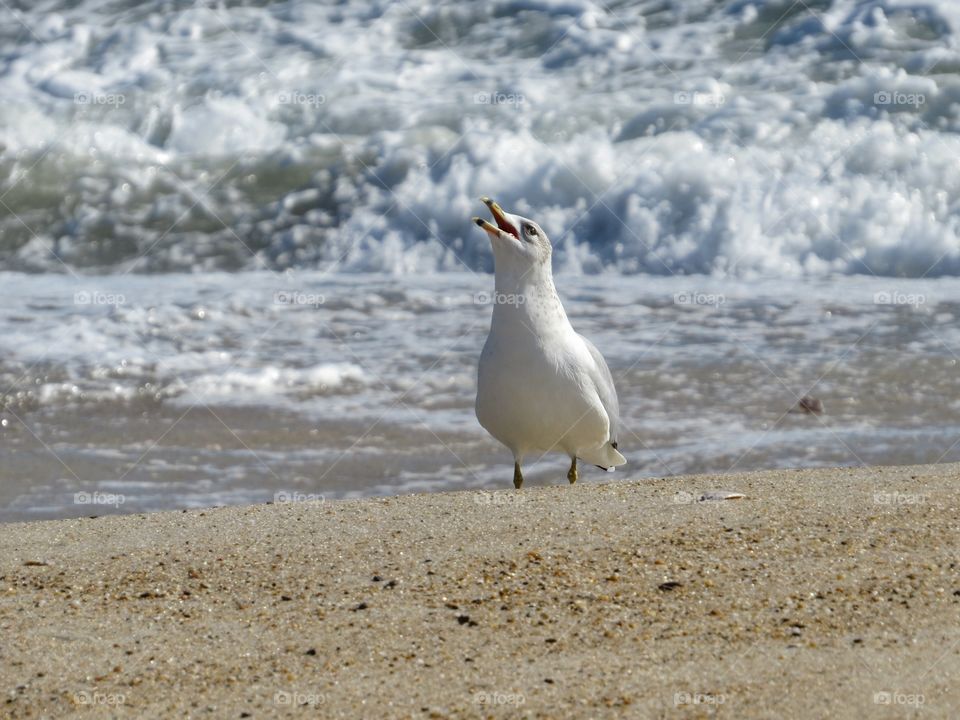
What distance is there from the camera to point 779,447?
21.2ft

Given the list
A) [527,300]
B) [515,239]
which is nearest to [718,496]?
[527,300]

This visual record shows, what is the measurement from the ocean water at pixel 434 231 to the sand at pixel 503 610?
166 centimetres

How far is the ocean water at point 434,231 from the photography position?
671 cm

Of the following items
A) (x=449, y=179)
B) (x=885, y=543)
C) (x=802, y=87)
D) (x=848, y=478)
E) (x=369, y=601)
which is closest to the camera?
(x=369, y=601)

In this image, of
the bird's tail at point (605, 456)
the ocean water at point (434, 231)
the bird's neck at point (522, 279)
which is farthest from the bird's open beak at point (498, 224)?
the ocean water at point (434, 231)

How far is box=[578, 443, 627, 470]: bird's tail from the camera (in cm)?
568

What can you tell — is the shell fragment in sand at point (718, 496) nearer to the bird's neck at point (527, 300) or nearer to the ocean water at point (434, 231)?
the bird's neck at point (527, 300)

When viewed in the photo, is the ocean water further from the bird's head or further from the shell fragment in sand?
the shell fragment in sand

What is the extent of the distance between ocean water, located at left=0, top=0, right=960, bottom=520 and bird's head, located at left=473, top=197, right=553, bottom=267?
1170 millimetres

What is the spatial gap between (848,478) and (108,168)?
8840 millimetres

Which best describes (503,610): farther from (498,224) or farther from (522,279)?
(498,224)

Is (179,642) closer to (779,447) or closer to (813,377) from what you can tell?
(779,447)

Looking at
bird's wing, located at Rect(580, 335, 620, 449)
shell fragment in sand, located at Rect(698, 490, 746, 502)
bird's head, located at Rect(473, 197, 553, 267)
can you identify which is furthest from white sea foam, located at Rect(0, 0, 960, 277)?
shell fragment in sand, located at Rect(698, 490, 746, 502)

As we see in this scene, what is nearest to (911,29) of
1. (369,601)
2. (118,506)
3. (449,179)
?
(449,179)
